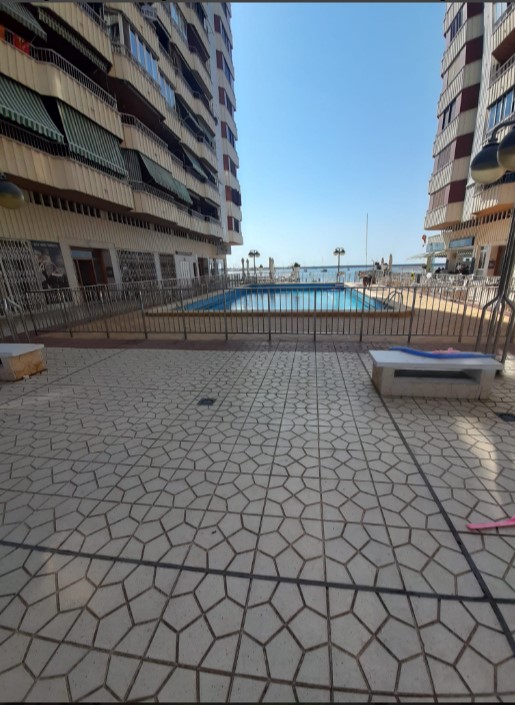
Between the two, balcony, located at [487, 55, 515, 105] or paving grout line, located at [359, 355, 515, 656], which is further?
balcony, located at [487, 55, 515, 105]

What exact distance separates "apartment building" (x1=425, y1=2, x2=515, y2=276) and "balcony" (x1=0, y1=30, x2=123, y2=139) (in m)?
17.9

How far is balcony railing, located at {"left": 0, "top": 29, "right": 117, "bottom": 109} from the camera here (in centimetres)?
833

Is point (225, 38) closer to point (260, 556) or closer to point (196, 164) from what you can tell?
point (196, 164)

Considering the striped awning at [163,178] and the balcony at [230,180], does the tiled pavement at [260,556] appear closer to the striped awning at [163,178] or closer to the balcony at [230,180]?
the striped awning at [163,178]

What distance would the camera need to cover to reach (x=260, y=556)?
189 centimetres

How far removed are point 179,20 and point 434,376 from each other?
2593cm

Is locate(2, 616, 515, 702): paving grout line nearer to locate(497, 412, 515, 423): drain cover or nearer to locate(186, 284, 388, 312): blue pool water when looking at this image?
locate(497, 412, 515, 423): drain cover

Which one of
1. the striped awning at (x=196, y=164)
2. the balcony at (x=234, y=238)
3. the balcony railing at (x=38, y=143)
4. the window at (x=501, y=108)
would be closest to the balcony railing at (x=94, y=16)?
the balcony railing at (x=38, y=143)

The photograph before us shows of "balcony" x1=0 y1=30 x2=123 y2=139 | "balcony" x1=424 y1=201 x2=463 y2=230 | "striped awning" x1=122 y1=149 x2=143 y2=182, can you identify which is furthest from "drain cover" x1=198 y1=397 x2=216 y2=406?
"balcony" x1=424 y1=201 x2=463 y2=230

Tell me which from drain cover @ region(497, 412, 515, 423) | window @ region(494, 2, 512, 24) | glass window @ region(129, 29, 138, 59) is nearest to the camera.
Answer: drain cover @ region(497, 412, 515, 423)

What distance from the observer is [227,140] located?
2977cm

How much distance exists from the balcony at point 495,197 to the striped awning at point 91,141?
1752cm

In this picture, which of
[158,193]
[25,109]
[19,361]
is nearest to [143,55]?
[158,193]

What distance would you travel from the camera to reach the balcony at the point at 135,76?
1160 cm
